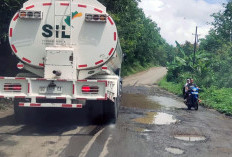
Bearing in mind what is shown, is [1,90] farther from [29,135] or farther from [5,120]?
[5,120]

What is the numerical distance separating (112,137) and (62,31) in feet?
10.1

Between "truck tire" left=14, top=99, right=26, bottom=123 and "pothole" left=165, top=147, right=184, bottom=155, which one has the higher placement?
"truck tire" left=14, top=99, right=26, bottom=123

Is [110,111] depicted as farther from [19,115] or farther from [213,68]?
[213,68]

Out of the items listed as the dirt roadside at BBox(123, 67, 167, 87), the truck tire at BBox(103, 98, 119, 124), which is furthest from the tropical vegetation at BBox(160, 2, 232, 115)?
the truck tire at BBox(103, 98, 119, 124)

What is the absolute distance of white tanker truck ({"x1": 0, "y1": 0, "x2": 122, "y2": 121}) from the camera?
26.5 feet

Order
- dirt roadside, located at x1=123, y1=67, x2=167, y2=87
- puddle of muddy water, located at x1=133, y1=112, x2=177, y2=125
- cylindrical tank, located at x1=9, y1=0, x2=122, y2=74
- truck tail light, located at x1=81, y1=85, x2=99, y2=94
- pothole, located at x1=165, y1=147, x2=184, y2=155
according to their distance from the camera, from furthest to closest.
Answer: dirt roadside, located at x1=123, y1=67, x2=167, y2=87 → puddle of muddy water, located at x1=133, y1=112, x2=177, y2=125 → cylindrical tank, located at x1=9, y1=0, x2=122, y2=74 → truck tail light, located at x1=81, y1=85, x2=99, y2=94 → pothole, located at x1=165, y1=147, x2=184, y2=155

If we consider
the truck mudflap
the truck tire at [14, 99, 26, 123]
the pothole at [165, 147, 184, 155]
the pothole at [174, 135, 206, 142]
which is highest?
the truck mudflap

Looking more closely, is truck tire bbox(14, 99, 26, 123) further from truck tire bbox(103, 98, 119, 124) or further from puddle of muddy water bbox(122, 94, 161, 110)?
puddle of muddy water bbox(122, 94, 161, 110)

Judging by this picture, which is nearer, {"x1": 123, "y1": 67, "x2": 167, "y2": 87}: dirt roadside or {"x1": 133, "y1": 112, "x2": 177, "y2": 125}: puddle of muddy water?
{"x1": 133, "y1": 112, "x2": 177, "y2": 125}: puddle of muddy water

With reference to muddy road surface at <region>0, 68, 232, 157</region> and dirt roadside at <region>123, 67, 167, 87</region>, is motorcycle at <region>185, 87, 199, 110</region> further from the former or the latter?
dirt roadside at <region>123, 67, 167, 87</region>

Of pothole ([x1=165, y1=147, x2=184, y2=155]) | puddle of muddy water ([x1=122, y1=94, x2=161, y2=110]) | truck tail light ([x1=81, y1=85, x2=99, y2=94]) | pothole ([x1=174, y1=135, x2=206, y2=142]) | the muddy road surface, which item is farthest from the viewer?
puddle of muddy water ([x1=122, y1=94, x2=161, y2=110])

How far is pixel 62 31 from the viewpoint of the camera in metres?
8.46

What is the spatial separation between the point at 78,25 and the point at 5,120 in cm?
377

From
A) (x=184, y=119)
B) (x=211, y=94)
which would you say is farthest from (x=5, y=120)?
(x=211, y=94)
